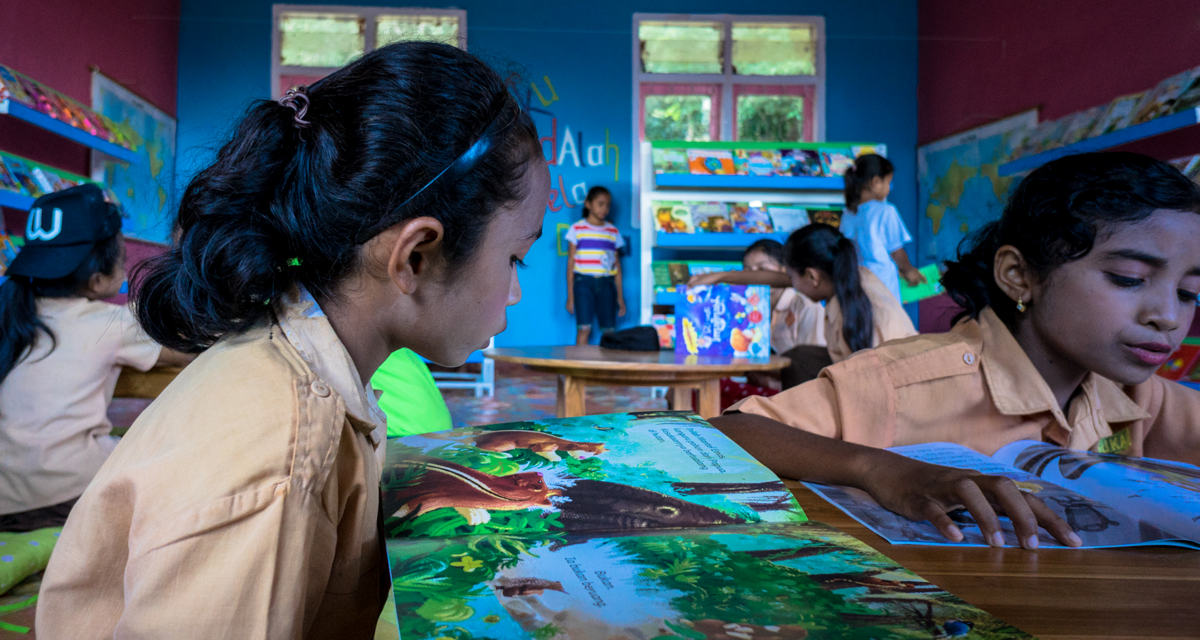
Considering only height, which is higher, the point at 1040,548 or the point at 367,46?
the point at 367,46

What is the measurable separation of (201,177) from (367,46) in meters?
5.63

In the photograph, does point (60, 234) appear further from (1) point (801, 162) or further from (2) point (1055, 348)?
(1) point (801, 162)

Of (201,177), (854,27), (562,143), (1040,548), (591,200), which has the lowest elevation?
(1040,548)

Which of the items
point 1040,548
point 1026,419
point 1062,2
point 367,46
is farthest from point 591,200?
point 1040,548

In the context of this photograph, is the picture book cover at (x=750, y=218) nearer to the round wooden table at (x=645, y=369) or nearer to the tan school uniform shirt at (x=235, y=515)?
the round wooden table at (x=645, y=369)

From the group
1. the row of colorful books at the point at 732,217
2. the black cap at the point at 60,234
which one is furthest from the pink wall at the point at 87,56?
the row of colorful books at the point at 732,217

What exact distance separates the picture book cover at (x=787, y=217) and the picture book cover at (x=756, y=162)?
0.26 metres

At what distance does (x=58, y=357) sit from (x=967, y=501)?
1.77 m

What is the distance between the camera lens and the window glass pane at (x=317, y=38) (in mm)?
5566

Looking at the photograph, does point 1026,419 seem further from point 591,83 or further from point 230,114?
point 591,83

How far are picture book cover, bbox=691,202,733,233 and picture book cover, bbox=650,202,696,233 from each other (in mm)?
51

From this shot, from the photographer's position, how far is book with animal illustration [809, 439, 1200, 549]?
0.47 m

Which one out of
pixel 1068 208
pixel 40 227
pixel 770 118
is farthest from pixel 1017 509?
pixel 770 118

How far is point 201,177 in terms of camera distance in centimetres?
55
